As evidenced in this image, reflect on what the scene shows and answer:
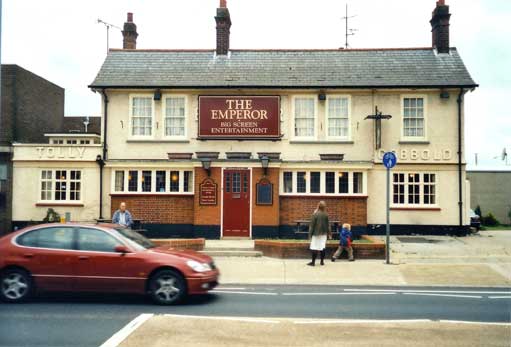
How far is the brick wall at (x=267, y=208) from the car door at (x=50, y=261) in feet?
35.6

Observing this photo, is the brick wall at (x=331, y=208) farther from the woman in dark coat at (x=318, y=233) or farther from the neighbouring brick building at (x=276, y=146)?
the woman in dark coat at (x=318, y=233)

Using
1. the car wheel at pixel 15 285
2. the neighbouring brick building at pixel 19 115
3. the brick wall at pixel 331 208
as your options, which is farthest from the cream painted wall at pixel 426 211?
the neighbouring brick building at pixel 19 115

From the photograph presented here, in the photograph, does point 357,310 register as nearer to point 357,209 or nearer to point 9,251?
point 9,251

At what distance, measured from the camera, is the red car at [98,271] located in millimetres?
9516

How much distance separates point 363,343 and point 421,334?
1075mm

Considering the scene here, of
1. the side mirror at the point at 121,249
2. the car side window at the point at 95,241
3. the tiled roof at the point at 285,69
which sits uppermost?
the tiled roof at the point at 285,69

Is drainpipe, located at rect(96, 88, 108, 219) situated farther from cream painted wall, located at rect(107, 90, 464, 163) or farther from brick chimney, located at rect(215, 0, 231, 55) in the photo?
brick chimney, located at rect(215, 0, 231, 55)

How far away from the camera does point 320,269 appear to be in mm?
14344

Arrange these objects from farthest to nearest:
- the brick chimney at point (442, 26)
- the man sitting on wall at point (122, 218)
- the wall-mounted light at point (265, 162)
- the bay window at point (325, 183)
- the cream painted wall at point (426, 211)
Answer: the brick chimney at point (442, 26) < the cream painted wall at point (426, 211) < the bay window at point (325, 183) < the wall-mounted light at point (265, 162) < the man sitting on wall at point (122, 218)

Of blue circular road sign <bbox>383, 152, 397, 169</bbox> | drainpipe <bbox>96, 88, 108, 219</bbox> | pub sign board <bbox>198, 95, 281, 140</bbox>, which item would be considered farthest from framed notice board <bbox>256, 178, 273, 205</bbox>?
drainpipe <bbox>96, 88, 108, 219</bbox>

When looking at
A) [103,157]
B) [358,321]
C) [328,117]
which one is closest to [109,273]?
[358,321]

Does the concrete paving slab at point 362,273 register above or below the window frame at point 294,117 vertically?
below

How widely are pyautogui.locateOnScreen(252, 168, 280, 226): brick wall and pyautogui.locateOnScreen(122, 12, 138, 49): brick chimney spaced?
10363mm

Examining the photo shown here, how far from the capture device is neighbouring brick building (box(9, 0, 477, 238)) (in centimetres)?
2022
